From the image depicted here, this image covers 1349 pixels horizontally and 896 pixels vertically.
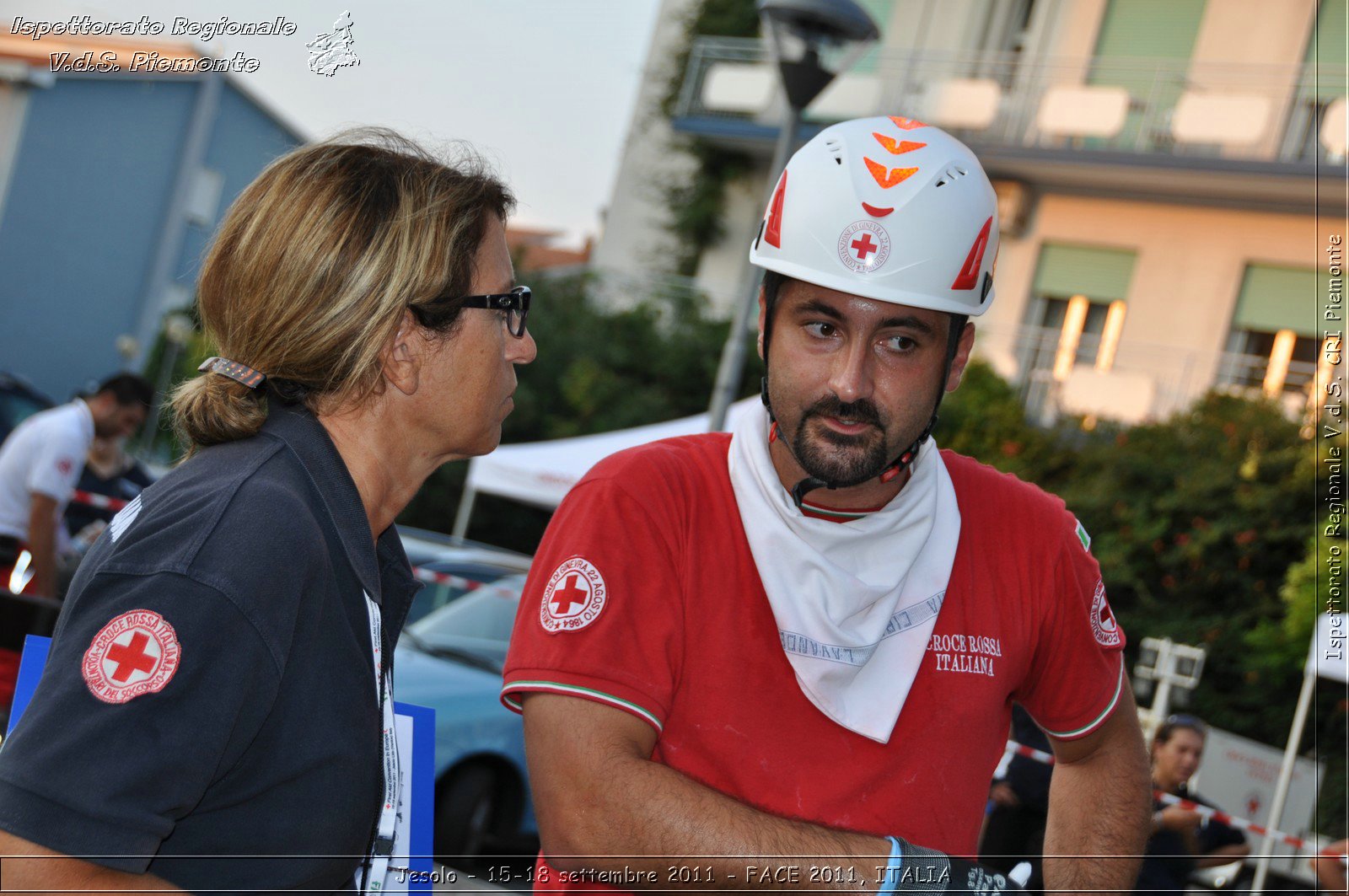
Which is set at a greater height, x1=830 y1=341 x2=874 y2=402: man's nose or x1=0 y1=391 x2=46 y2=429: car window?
x1=830 y1=341 x2=874 y2=402: man's nose

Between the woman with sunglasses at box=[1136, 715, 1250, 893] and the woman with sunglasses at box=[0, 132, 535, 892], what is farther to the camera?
the woman with sunglasses at box=[1136, 715, 1250, 893]

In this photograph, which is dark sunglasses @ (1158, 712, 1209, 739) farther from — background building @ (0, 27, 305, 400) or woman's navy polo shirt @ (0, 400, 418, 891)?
background building @ (0, 27, 305, 400)

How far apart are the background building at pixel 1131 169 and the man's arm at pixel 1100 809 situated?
37.2 ft

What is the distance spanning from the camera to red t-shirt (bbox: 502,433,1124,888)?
191 cm

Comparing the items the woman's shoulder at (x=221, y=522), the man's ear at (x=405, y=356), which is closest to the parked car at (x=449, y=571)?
the man's ear at (x=405, y=356)

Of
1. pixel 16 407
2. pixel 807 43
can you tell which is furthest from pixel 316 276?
pixel 16 407

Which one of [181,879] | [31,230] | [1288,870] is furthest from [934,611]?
[31,230]

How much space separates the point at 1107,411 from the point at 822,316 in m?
12.1

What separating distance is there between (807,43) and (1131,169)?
31.1ft

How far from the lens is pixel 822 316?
236 centimetres

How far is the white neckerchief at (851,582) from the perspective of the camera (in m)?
2.05

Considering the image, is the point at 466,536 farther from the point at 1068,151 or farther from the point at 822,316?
the point at 822,316

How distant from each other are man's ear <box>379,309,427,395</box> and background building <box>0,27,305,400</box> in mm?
20043

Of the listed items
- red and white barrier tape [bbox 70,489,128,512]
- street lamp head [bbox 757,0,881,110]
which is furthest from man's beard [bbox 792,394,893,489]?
red and white barrier tape [bbox 70,489,128,512]
